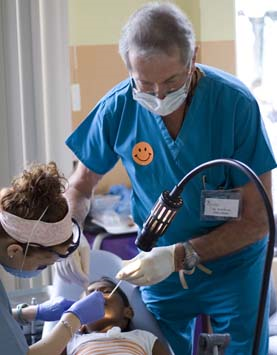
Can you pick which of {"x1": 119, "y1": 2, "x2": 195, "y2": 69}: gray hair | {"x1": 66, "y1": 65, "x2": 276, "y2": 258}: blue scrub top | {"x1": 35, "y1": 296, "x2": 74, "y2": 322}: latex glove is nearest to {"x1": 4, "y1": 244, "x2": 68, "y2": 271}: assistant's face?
{"x1": 35, "y1": 296, "x2": 74, "y2": 322}: latex glove

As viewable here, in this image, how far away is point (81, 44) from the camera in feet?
12.2

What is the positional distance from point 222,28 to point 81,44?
791 mm

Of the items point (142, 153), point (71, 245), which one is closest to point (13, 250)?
point (71, 245)

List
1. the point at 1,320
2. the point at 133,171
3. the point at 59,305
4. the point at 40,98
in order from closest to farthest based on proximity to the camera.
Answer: the point at 1,320, the point at 59,305, the point at 133,171, the point at 40,98

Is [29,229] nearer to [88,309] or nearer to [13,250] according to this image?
[13,250]

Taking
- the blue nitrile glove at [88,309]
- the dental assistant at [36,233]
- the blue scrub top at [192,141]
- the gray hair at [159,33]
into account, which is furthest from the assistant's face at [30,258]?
the gray hair at [159,33]

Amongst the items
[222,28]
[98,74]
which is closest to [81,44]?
[98,74]

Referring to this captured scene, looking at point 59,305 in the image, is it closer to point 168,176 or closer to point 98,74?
point 168,176

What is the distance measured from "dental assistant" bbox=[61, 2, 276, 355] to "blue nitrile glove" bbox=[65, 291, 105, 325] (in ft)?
0.38

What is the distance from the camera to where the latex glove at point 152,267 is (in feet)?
5.67

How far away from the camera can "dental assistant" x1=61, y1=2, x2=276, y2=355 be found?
1710mm

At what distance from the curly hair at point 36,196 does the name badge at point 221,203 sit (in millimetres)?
412

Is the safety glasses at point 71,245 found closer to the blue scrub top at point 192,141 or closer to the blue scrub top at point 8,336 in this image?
the blue scrub top at point 8,336

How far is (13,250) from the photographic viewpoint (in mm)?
1498
